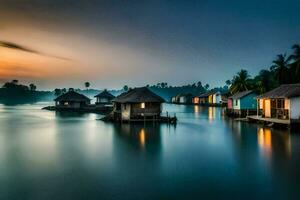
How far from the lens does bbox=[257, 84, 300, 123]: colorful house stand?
3146 centimetres

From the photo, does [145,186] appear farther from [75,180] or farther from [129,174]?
[75,180]

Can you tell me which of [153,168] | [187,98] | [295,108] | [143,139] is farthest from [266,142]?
[187,98]

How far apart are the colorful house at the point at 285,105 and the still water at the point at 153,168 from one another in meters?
3.32

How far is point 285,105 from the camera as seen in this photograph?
33594 millimetres

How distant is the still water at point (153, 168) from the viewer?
1314cm

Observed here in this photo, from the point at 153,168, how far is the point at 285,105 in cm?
2205

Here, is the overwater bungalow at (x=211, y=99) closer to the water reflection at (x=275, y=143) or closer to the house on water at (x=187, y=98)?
the house on water at (x=187, y=98)

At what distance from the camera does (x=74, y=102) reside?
262ft

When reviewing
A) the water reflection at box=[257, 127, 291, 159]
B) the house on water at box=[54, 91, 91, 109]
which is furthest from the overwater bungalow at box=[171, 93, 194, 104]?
the water reflection at box=[257, 127, 291, 159]

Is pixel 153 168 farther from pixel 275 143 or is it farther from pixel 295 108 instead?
pixel 295 108

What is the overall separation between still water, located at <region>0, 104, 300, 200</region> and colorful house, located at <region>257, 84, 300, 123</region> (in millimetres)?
3316

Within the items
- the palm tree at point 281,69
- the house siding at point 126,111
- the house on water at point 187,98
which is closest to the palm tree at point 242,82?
the palm tree at point 281,69

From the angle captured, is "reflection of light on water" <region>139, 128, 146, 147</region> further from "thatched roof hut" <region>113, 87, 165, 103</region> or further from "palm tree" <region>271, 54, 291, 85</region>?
"palm tree" <region>271, 54, 291, 85</region>

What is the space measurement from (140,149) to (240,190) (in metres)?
11.6
